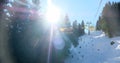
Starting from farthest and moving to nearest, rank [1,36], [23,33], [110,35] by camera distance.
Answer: [110,35]
[23,33]
[1,36]

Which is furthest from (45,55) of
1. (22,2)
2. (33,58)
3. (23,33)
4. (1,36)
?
(22,2)

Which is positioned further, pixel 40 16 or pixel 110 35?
pixel 110 35

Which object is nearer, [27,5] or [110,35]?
[27,5]

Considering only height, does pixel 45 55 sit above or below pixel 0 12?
below

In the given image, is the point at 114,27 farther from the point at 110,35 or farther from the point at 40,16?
the point at 40,16

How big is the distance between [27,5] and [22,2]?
4.80ft

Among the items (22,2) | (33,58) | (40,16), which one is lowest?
(33,58)

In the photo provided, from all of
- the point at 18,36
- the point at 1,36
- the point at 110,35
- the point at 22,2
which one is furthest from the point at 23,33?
the point at 110,35

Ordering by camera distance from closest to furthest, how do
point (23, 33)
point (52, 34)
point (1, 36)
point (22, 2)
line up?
point (1, 36)
point (23, 33)
point (52, 34)
point (22, 2)

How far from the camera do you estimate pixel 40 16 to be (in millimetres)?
22453

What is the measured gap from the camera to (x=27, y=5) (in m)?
26.6

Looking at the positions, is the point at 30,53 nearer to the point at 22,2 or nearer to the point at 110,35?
the point at 22,2

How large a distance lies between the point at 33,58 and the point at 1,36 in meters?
2.95

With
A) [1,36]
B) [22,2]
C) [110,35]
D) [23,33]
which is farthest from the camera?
[110,35]
